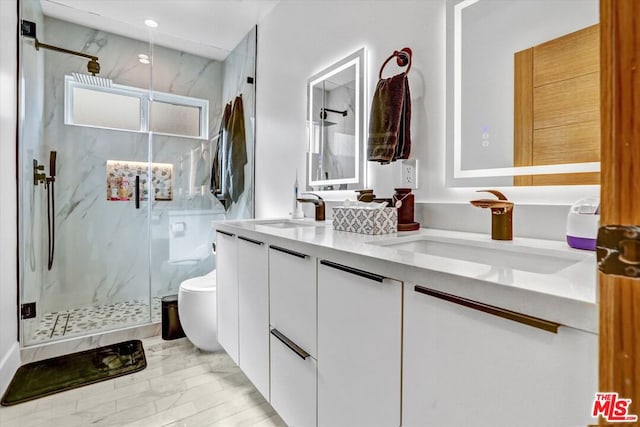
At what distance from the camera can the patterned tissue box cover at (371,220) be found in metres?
1.30

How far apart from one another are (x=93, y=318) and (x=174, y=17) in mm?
2658

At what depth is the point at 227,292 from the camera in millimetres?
1910

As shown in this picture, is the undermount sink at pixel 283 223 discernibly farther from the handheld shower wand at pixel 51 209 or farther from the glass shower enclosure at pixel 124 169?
the handheld shower wand at pixel 51 209

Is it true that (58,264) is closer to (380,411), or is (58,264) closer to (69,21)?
(69,21)

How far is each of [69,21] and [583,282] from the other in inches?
154

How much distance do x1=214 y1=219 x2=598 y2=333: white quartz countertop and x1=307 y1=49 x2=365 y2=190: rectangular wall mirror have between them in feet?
2.41

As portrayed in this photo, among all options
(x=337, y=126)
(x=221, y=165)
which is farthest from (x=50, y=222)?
(x=337, y=126)

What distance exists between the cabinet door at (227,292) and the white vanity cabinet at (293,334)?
45cm

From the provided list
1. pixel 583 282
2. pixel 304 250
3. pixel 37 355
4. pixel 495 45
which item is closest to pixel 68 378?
pixel 37 355

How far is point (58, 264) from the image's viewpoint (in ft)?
9.23

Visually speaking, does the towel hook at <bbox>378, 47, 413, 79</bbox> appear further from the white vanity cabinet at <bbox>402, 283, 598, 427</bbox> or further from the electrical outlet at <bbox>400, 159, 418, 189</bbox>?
the white vanity cabinet at <bbox>402, 283, 598, 427</bbox>

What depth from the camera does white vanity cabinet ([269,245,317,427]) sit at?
1181 mm

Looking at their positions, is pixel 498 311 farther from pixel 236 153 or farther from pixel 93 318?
pixel 93 318

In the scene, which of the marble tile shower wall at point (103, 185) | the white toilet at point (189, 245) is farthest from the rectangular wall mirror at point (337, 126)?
the marble tile shower wall at point (103, 185)
